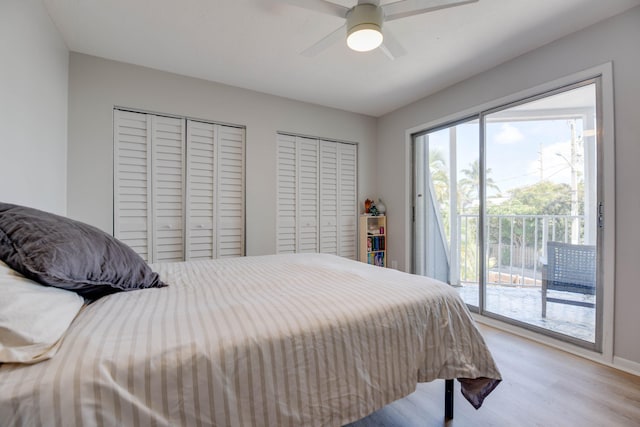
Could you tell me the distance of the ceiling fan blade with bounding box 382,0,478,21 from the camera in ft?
4.83

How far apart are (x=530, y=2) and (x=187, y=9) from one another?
2.30 metres

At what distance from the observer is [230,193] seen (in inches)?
123

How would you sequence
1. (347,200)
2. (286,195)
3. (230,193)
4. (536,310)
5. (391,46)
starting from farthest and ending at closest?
1. (347,200)
2. (286,195)
3. (230,193)
4. (536,310)
5. (391,46)

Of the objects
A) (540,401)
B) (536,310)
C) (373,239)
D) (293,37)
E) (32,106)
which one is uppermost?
(293,37)

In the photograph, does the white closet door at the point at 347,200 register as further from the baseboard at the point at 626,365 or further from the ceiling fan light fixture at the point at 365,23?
the baseboard at the point at 626,365

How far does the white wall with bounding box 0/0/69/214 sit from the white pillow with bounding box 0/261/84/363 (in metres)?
1.15

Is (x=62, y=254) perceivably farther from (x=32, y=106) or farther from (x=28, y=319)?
(x=32, y=106)

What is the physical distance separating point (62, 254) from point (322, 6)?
5.55 feet

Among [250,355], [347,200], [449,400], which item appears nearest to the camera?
[250,355]

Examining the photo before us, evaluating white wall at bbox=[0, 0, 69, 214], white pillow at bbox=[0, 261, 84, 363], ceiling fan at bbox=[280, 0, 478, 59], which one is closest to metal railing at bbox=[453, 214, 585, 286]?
ceiling fan at bbox=[280, 0, 478, 59]

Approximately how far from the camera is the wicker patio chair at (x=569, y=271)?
2141 millimetres

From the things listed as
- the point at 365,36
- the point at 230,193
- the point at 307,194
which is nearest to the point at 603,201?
the point at 365,36

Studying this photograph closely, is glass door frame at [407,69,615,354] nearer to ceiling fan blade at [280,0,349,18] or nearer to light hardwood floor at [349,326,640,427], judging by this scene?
light hardwood floor at [349,326,640,427]

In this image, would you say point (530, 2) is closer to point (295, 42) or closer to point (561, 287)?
point (295, 42)
